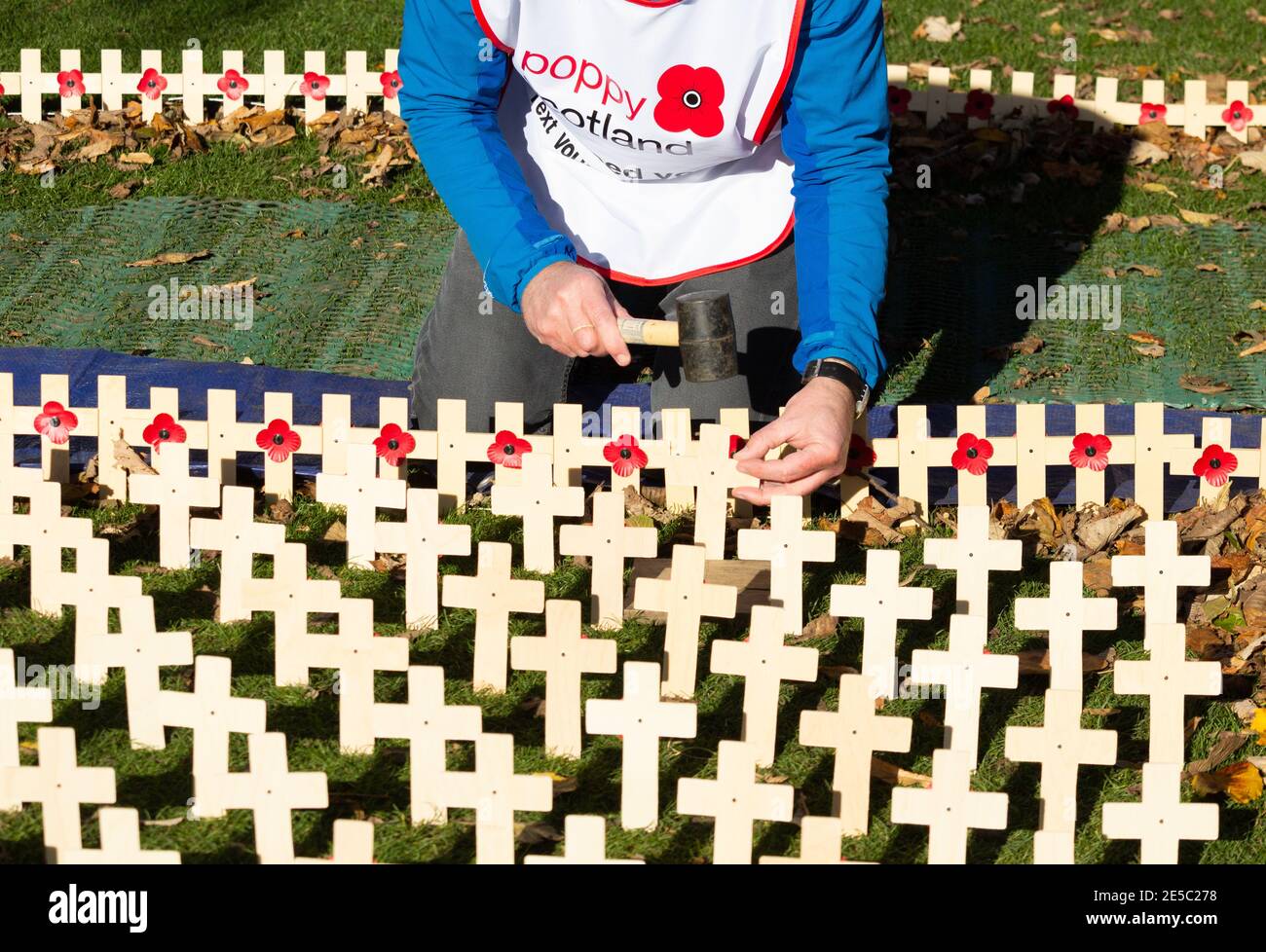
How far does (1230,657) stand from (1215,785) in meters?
0.56

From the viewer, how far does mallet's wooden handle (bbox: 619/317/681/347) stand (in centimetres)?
358

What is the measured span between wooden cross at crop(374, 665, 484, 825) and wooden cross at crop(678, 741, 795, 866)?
45 cm

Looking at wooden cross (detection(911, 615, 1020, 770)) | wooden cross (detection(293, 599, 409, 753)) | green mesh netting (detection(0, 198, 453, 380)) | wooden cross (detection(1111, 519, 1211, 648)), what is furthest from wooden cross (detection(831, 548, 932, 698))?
green mesh netting (detection(0, 198, 453, 380))

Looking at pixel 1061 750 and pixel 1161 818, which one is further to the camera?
pixel 1061 750

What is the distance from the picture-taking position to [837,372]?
361 cm

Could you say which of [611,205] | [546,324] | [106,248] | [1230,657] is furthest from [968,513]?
[106,248]

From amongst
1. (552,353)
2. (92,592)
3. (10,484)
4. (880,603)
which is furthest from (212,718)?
(552,353)

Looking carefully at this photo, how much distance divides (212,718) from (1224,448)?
9.61ft

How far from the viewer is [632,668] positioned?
2.85m

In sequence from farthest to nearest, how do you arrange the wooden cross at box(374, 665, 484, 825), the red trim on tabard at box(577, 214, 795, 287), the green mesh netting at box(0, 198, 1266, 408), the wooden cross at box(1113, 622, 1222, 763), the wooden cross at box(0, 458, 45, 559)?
the green mesh netting at box(0, 198, 1266, 408) → the red trim on tabard at box(577, 214, 795, 287) → the wooden cross at box(0, 458, 45, 559) → the wooden cross at box(1113, 622, 1222, 763) → the wooden cross at box(374, 665, 484, 825)

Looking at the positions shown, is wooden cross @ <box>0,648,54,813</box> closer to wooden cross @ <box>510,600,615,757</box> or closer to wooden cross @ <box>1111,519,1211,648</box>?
wooden cross @ <box>510,600,615,757</box>

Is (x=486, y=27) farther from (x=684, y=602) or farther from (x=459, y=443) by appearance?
(x=684, y=602)

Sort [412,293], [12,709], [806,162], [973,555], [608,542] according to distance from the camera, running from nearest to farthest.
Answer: [12,709] < [973,555] < [608,542] < [806,162] < [412,293]
